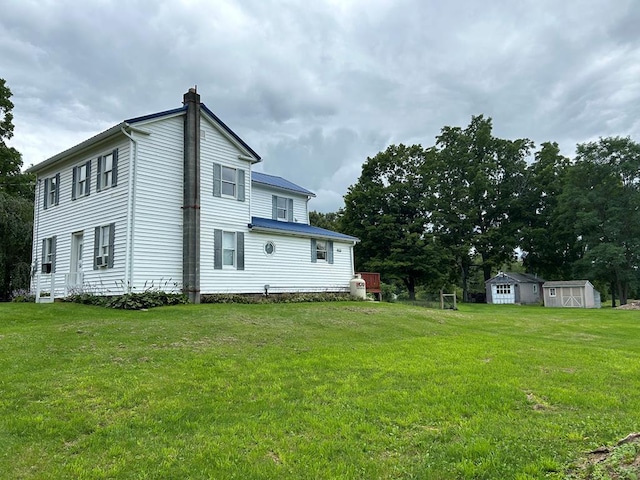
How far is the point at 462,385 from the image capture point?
5883 mm

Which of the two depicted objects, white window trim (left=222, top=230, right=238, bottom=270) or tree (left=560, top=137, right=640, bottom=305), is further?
tree (left=560, top=137, right=640, bottom=305)

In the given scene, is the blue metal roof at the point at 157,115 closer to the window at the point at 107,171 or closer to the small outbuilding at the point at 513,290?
the window at the point at 107,171

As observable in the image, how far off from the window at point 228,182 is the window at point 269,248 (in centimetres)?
242

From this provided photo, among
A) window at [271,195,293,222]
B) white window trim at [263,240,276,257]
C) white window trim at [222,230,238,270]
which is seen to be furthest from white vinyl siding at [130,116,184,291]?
window at [271,195,293,222]

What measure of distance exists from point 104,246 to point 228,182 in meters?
5.73

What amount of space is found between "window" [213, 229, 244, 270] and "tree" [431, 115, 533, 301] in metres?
27.5

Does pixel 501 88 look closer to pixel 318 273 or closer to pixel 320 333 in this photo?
pixel 318 273

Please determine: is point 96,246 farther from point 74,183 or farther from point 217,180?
point 217,180

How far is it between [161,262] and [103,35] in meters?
8.73

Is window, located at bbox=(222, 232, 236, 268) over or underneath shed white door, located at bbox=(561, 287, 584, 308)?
over

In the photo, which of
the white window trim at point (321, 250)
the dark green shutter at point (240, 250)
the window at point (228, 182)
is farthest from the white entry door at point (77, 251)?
the white window trim at point (321, 250)

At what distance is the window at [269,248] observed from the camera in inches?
766

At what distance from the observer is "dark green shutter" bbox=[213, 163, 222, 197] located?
17952mm

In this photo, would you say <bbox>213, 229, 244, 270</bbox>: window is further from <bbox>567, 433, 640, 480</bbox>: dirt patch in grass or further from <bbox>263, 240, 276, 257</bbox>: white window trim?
<bbox>567, 433, 640, 480</bbox>: dirt patch in grass
